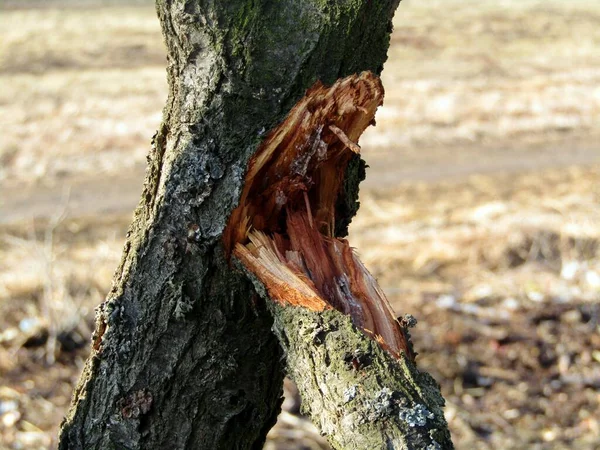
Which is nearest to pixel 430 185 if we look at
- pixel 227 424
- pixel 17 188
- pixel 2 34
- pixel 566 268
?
pixel 566 268

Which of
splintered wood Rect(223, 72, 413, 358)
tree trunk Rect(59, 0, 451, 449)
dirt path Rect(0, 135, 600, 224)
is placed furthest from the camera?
dirt path Rect(0, 135, 600, 224)

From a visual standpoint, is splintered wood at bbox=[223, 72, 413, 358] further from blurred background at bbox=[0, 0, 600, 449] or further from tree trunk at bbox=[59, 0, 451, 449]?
blurred background at bbox=[0, 0, 600, 449]

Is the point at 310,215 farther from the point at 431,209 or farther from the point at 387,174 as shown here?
the point at 387,174

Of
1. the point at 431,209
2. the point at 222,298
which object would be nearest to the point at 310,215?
the point at 222,298

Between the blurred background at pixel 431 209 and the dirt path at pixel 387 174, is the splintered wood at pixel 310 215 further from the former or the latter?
the dirt path at pixel 387 174

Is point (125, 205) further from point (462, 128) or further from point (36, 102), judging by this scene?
point (462, 128)

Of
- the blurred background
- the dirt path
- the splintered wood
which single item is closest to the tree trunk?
the splintered wood

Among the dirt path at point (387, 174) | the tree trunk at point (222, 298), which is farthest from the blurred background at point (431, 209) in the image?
the tree trunk at point (222, 298)
